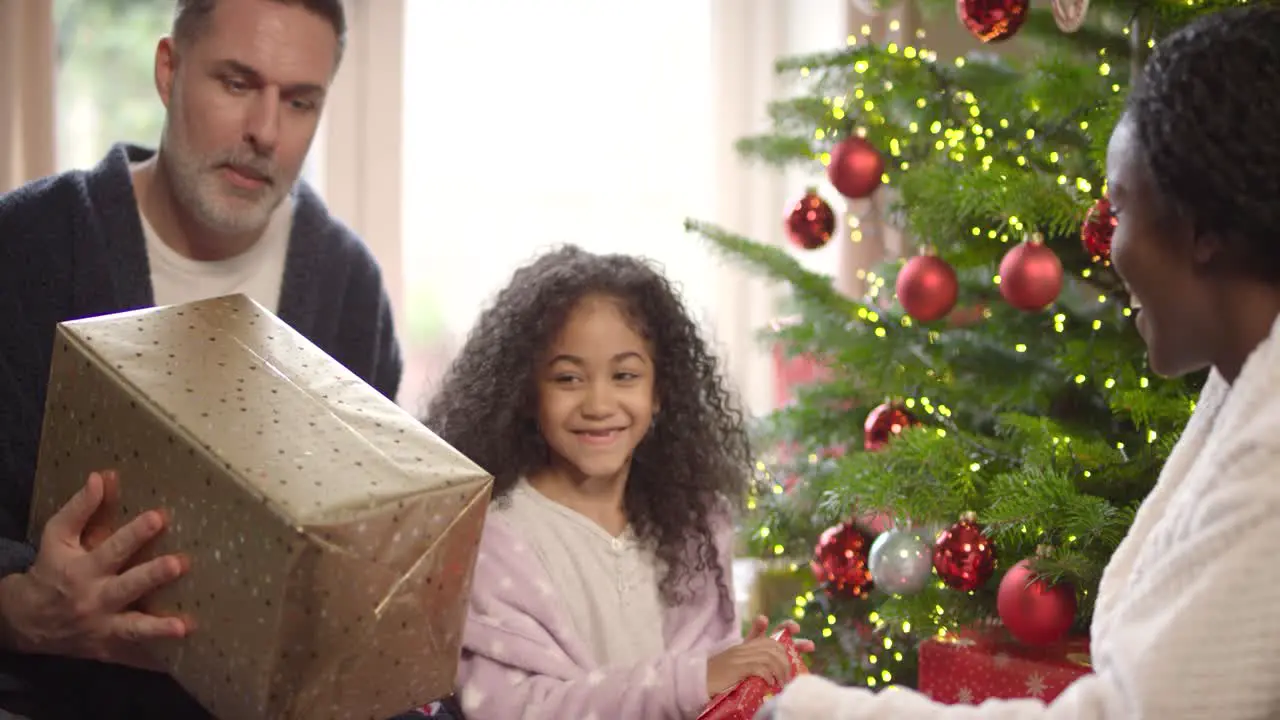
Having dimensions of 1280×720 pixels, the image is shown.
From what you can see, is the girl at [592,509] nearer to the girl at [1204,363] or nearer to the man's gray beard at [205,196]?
the man's gray beard at [205,196]

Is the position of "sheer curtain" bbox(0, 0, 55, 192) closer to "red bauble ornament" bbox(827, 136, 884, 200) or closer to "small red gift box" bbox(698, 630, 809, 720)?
"red bauble ornament" bbox(827, 136, 884, 200)

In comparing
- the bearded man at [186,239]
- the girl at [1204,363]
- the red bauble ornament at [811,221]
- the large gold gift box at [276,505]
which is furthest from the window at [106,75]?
the girl at [1204,363]

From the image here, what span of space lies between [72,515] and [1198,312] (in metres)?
1.07

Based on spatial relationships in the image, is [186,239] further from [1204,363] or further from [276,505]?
[1204,363]

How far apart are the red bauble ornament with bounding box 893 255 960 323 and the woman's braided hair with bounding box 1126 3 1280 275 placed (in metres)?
1.02

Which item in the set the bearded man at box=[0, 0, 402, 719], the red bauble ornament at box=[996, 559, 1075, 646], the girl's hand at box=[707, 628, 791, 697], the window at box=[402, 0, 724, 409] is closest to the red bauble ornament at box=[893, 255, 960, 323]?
the red bauble ornament at box=[996, 559, 1075, 646]

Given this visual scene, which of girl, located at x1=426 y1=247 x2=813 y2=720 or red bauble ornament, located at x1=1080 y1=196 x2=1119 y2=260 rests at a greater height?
red bauble ornament, located at x1=1080 y1=196 x2=1119 y2=260

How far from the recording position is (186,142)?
1.93 m

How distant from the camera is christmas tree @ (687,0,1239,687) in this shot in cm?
188

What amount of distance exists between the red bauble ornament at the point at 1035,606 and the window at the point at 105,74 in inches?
95.7

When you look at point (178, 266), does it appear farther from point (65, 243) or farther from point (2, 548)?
point (2, 548)

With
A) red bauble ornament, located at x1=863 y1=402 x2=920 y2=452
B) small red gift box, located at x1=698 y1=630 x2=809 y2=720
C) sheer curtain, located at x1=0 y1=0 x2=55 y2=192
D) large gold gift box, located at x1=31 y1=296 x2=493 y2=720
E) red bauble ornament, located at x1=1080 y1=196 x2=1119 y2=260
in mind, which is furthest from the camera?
sheer curtain, located at x1=0 y1=0 x2=55 y2=192

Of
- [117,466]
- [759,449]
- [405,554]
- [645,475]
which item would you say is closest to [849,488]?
[645,475]

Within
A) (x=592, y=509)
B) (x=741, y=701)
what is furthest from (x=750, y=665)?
(x=592, y=509)
